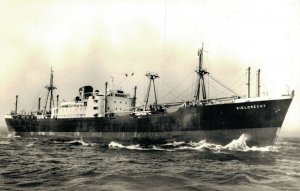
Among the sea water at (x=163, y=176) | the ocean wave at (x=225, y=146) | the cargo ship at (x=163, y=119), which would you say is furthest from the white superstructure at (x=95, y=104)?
the sea water at (x=163, y=176)

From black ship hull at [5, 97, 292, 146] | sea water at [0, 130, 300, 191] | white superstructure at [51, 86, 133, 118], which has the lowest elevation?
sea water at [0, 130, 300, 191]

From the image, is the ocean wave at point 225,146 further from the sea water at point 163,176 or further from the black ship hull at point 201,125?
the sea water at point 163,176

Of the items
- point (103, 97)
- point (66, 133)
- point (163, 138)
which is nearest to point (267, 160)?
point (163, 138)

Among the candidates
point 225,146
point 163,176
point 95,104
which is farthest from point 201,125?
point 95,104

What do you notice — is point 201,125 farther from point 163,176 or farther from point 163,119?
point 163,176

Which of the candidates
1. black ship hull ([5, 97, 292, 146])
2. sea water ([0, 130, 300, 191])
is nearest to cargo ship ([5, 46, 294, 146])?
black ship hull ([5, 97, 292, 146])

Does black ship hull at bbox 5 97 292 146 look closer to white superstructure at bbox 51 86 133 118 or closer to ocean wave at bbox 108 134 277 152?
ocean wave at bbox 108 134 277 152

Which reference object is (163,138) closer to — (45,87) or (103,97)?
(103,97)

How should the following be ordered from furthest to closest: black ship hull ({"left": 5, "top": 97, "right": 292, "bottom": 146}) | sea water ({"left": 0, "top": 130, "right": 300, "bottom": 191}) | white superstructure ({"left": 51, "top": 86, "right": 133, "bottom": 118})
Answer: white superstructure ({"left": 51, "top": 86, "right": 133, "bottom": 118}), black ship hull ({"left": 5, "top": 97, "right": 292, "bottom": 146}), sea water ({"left": 0, "top": 130, "right": 300, "bottom": 191})
